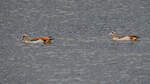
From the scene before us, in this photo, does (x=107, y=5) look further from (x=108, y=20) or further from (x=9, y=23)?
(x=9, y=23)

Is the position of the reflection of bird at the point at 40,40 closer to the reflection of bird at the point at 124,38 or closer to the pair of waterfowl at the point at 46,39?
the pair of waterfowl at the point at 46,39

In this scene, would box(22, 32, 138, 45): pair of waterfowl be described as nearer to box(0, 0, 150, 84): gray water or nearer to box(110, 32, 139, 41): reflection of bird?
box(110, 32, 139, 41): reflection of bird

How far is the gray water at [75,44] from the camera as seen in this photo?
2455 centimetres

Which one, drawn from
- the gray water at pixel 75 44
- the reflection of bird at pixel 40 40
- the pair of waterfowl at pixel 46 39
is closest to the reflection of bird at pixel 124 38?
the pair of waterfowl at pixel 46 39

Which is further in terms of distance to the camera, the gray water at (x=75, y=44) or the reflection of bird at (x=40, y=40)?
the reflection of bird at (x=40, y=40)

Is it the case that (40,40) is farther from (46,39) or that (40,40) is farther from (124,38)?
(124,38)

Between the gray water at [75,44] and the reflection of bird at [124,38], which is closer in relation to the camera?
the gray water at [75,44]

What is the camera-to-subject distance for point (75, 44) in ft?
96.6

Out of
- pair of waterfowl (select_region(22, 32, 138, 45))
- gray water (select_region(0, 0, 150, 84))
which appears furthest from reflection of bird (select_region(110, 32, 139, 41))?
gray water (select_region(0, 0, 150, 84))

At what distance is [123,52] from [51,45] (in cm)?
376

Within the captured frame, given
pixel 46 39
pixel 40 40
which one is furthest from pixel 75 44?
pixel 40 40

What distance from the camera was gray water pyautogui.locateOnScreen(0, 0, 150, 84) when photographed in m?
24.5

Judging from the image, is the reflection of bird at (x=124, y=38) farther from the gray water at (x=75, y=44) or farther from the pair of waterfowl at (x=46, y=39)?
the gray water at (x=75, y=44)

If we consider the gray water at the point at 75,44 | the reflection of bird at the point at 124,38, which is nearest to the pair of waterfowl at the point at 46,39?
the reflection of bird at the point at 124,38
